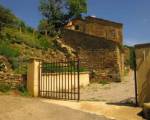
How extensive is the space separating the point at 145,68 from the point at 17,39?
563 inches

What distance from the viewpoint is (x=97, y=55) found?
2678 cm

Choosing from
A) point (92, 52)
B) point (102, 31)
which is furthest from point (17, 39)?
point (102, 31)

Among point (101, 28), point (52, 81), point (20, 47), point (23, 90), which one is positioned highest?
point (101, 28)

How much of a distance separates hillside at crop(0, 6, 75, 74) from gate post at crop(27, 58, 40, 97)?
209cm

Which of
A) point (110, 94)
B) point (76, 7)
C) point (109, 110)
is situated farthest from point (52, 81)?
point (76, 7)

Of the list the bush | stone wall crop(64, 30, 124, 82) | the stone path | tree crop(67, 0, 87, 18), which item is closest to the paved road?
the stone path

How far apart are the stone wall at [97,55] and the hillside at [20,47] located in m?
1.59

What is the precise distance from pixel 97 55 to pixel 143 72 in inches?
653

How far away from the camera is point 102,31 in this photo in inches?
1463

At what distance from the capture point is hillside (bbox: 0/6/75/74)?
16.9m

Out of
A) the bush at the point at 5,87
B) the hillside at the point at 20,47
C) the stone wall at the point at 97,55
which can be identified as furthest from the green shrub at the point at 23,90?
the stone wall at the point at 97,55

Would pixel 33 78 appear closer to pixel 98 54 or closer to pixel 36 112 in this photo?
pixel 36 112

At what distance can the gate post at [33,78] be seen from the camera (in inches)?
536

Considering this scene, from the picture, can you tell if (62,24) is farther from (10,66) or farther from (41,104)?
(41,104)
